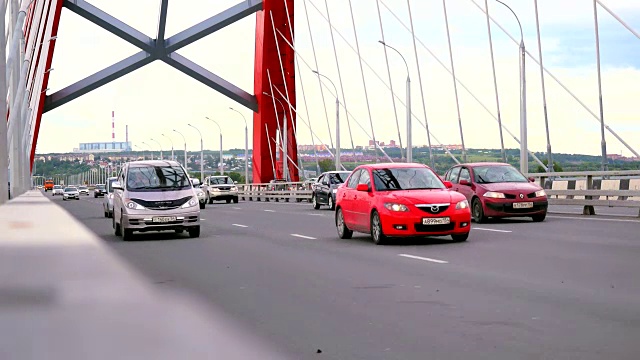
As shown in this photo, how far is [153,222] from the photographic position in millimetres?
21391

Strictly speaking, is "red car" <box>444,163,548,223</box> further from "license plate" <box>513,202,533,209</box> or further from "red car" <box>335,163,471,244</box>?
"red car" <box>335,163,471,244</box>

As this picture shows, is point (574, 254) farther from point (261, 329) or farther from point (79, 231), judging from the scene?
point (79, 231)

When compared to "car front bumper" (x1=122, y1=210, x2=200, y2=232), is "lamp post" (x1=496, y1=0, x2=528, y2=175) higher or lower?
higher

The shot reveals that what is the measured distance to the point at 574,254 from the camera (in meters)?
15.0

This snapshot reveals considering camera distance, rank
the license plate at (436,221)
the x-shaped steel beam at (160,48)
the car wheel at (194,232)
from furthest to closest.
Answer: the x-shaped steel beam at (160,48)
the car wheel at (194,232)
the license plate at (436,221)

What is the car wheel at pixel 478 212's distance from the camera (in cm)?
2467

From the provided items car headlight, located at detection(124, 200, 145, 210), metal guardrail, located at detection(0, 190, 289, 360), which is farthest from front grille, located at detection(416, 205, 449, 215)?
car headlight, located at detection(124, 200, 145, 210)

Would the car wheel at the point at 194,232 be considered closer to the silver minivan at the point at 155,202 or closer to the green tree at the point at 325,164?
the silver minivan at the point at 155,202

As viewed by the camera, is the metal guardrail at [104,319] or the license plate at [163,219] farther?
the license plate at [163,219]

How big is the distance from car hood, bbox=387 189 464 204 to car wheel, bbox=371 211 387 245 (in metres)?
0.43

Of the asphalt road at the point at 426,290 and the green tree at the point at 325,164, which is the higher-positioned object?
the green tree at the point at 325,164

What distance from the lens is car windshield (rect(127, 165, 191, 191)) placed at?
74.0 feet

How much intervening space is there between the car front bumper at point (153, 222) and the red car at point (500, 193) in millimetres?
6499

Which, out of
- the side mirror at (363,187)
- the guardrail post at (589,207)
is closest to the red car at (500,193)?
the guardrail post at (589,207)
